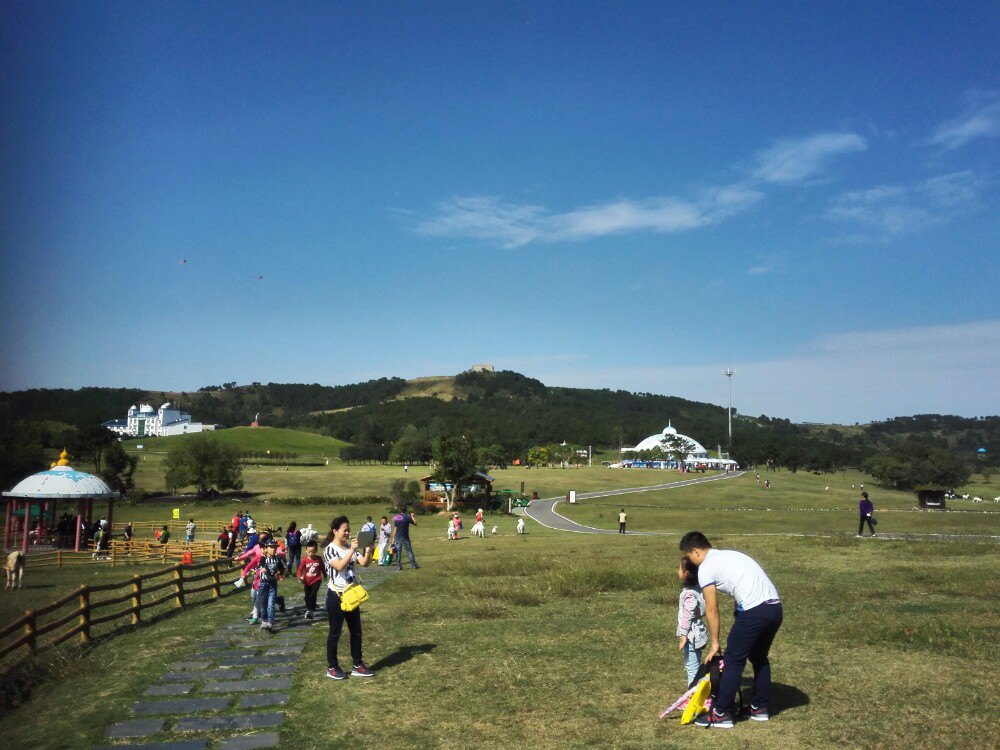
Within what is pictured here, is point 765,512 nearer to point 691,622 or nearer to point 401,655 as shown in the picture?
point 401,655

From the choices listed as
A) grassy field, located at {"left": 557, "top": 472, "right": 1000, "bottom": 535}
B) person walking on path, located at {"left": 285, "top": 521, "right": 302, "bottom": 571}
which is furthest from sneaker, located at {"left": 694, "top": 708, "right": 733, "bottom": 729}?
grassy field, located at {"left": 557, "top": 472, "right": 1000, "bottom": 535}

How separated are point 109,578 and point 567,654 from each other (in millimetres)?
21067

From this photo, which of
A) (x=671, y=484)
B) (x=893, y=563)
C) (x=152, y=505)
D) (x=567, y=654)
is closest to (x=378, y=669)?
(x=567, y=654)

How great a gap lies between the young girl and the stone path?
4.67 metres

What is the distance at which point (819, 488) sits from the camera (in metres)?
93.4

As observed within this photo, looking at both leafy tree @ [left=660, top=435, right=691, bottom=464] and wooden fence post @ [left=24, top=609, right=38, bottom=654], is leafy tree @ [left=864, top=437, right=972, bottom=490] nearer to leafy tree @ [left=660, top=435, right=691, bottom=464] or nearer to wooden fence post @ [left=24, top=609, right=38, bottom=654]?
leafy tree @ [left=660, top=435, right=691, bottom=464]

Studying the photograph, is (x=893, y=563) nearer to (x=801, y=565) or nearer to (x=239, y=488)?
→ (x=801, y=565)

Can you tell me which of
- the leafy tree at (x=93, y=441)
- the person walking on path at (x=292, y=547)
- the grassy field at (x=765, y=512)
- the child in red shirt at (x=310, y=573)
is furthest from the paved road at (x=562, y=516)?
the leafy tree at (x=93, y=441)

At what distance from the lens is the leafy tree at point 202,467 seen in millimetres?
81500

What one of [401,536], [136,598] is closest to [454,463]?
[401,536]

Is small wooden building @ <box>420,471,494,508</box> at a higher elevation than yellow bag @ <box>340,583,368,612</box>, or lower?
lower

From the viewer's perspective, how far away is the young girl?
8891 millimetres

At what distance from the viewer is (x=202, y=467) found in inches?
3233

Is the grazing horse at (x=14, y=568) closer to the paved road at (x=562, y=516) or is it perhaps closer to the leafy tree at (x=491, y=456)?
the paved road at (x=562, y=516)
